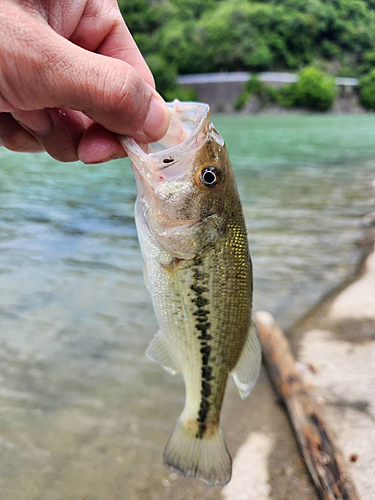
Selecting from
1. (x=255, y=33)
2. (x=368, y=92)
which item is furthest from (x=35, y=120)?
(x=255, y=33)

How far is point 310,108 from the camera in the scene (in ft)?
242

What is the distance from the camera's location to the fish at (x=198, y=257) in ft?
6.59

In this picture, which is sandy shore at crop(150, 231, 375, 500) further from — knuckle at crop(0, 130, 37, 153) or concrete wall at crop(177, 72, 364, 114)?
concrete wall at crop(177, 72, 364, 114)

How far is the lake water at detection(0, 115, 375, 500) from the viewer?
371cm

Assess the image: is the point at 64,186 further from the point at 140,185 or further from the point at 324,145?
the point at 324,145

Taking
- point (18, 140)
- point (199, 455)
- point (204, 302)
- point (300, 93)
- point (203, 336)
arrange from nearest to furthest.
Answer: point (204, 302) → point (203, 336) → point (199, 455) → point (18, 140) → point (300, 93)

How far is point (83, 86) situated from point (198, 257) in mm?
921

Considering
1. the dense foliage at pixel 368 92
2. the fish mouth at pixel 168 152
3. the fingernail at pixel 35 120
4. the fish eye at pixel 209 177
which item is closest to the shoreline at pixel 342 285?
the fish eye at pixel 209 177

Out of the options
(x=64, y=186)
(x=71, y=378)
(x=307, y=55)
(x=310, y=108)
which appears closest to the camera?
(x=71, y=378)

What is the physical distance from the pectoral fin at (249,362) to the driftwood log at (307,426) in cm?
126

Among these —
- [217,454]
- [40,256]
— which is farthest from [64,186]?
[217,454]

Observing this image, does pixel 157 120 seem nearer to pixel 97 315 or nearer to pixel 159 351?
pixel 159 351

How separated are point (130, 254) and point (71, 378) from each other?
360 cm

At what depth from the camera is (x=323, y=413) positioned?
391cm
